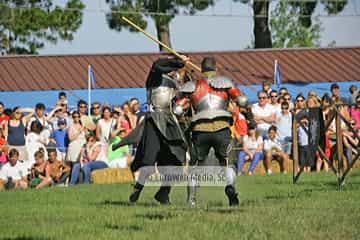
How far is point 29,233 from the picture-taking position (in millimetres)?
10375

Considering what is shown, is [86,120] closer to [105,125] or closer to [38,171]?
[105,125]

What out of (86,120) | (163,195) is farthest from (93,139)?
(163,195)

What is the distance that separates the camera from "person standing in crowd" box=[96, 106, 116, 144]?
2094 centimetres

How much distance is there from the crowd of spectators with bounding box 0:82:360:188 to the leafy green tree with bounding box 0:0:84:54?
2507 centimetres

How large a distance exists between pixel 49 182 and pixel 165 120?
6.14 meters

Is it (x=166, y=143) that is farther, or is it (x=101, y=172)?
(x=101, y=172)

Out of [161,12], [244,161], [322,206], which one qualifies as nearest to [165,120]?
[322,206]

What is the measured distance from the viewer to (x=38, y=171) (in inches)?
787

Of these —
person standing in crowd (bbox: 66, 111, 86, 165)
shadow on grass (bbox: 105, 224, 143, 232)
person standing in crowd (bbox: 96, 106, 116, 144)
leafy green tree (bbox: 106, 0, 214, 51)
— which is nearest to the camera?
shadow on grass (bbox: 105, 224, 143, 232)

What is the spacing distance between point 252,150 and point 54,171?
13.3 ft

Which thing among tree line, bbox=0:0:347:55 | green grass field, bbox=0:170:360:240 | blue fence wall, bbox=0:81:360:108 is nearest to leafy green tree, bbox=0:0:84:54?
tree line, bbox=0:0:347:55

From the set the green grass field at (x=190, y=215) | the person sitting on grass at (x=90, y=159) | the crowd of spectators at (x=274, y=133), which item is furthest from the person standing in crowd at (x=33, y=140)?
the crowd of spectators at (x=274, y=133)

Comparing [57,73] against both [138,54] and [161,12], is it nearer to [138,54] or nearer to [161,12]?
[138,54]

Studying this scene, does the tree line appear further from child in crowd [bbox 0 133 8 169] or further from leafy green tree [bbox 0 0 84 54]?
child in crowd [bbox 0 133 8 169]
